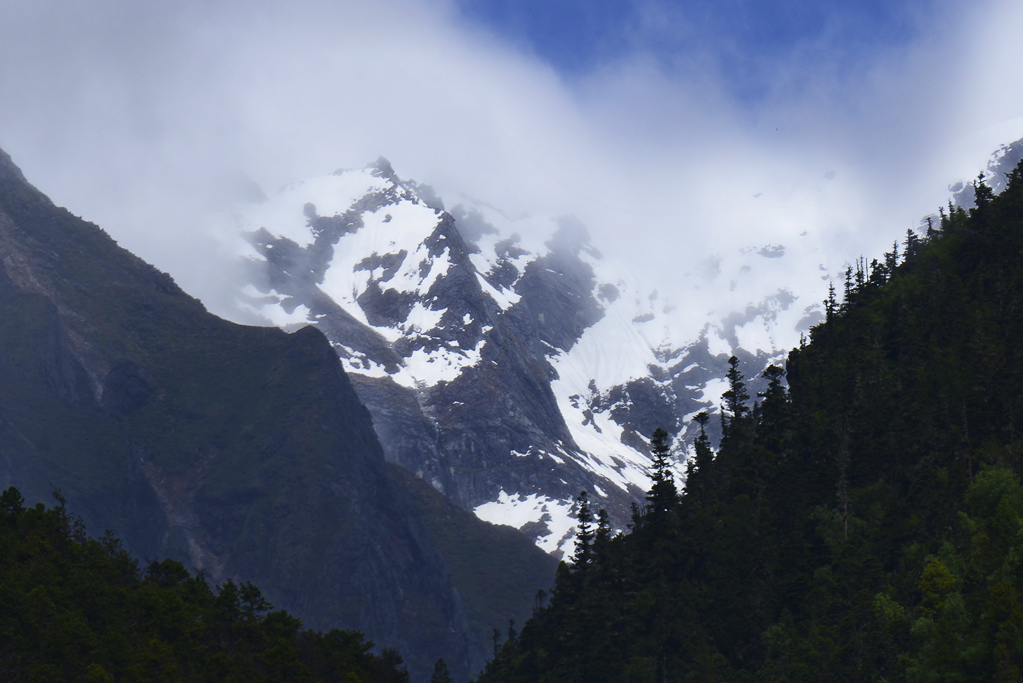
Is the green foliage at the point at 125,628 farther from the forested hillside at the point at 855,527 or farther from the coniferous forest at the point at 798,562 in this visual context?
the forested hillside at the point at 855,527

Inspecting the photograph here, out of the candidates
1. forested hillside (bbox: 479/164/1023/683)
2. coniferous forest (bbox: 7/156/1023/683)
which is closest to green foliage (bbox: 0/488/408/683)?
coniferous forest (bbox: 7/156/1023/683)

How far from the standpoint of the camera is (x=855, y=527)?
131125 millimetres

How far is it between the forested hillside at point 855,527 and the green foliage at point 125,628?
28746 mm

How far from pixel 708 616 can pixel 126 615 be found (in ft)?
198

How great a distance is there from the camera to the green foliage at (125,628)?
103875 millimetres

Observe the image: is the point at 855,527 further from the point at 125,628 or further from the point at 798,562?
the point at 125,628

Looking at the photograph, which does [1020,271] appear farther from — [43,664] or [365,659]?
[43,664]

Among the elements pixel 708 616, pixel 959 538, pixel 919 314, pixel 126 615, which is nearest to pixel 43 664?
pixel 126 615

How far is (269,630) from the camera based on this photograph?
128 m

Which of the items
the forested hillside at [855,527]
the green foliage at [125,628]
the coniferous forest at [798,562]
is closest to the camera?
the green foliage at [125,628]

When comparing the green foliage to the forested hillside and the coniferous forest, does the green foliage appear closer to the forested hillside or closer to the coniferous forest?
the coniferous forest

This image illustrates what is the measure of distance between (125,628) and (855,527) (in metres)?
72.9

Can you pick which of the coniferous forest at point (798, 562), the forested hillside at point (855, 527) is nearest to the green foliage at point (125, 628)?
the coniferous forest at point (798, 562)

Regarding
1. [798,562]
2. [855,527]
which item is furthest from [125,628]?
[855,527]
